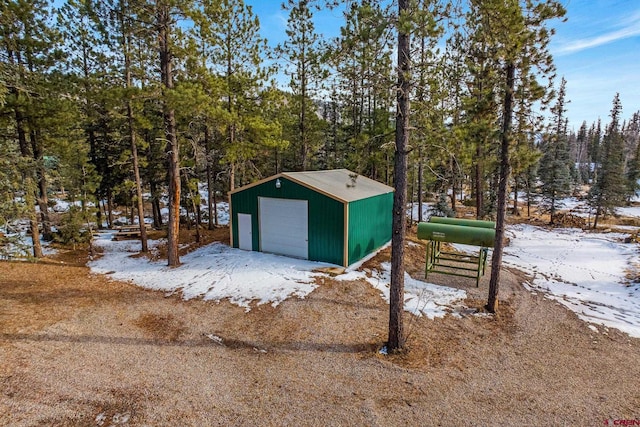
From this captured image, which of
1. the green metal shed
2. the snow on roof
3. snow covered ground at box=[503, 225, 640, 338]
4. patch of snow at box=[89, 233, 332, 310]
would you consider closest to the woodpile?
snow covered ground at box=[503, 225, 640, 338]

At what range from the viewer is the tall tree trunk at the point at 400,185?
20.2 feet

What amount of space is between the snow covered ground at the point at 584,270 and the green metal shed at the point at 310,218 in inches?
244

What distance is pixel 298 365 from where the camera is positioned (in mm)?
6621

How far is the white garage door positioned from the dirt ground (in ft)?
10.8

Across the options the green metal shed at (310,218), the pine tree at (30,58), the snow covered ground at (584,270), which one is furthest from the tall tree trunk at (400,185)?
the pine tree at (30,58)

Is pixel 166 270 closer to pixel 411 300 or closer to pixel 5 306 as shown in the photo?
pixel 5 306

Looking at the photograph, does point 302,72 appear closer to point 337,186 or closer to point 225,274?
point 337,186

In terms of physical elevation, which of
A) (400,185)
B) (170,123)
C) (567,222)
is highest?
(170,123)

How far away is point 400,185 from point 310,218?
6.51 metres

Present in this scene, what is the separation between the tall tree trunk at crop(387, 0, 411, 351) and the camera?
6145mm

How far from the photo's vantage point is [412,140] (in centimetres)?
689

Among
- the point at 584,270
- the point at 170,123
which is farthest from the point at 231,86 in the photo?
the point at 584,270

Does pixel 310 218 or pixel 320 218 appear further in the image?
pixel 310 218

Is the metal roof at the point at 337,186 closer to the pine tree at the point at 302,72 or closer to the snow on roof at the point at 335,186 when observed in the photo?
the snow on roof at the point at 335,186
